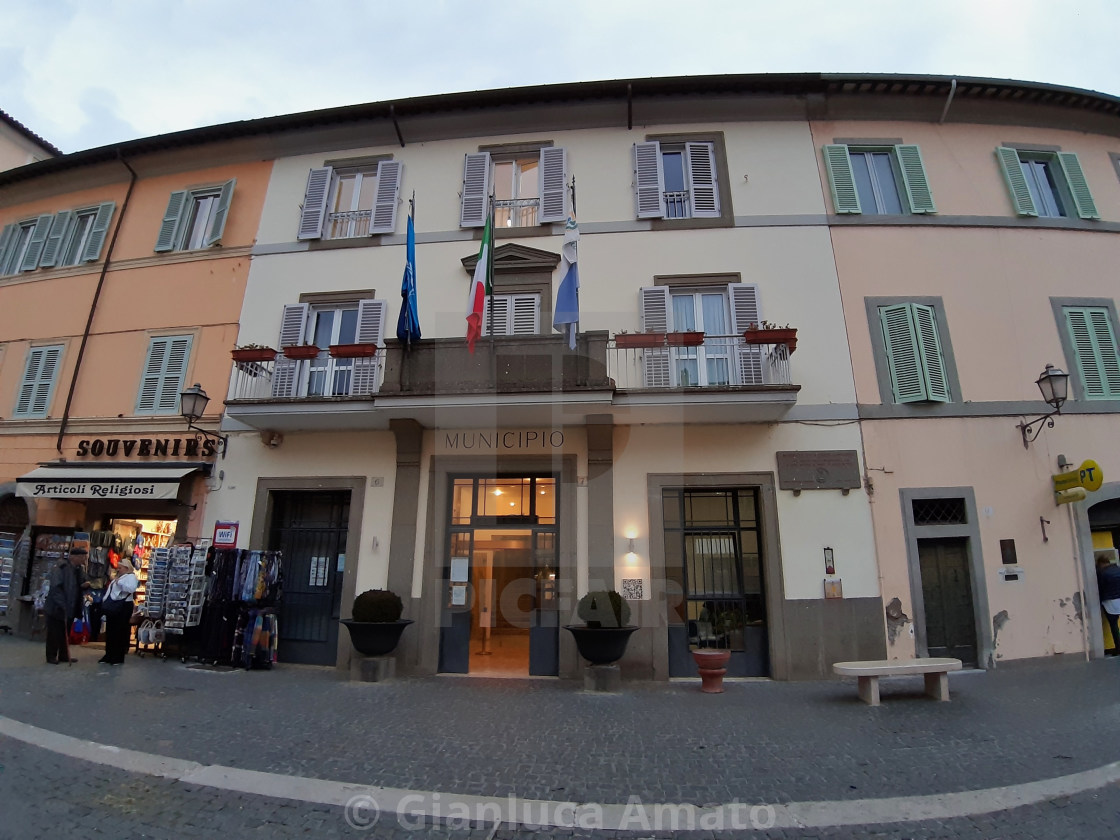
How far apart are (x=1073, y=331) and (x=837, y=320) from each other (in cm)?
414

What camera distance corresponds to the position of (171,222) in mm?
11766

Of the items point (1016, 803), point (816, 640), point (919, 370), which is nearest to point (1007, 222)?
point (919, 370)

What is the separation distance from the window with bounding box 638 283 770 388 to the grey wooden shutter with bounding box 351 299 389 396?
4.47 meters

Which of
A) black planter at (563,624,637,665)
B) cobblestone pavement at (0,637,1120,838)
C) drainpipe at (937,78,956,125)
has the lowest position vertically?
cobblestone pavement at (0,637,1120,838)

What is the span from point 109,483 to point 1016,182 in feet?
56.3

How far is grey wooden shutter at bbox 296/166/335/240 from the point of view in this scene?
35.7 feet

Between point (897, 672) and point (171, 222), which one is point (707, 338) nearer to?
point (897, 672)

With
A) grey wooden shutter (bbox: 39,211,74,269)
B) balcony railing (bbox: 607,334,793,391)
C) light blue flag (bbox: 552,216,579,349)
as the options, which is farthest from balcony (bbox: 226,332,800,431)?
grey wooden shutter (bbox: 39,211,74,269)

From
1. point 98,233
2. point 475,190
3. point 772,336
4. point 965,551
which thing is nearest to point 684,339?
point 772,336

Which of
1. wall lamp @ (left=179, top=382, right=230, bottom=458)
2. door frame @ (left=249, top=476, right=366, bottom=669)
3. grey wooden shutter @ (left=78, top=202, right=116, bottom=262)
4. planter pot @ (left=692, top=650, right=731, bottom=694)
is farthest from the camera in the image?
grey wooden shutter @ (left=78, top=202, right=116, bottom=262)

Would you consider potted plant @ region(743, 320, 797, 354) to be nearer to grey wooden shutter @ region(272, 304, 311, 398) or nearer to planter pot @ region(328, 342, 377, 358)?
planter pot @ region(328, 342, 377, 358)

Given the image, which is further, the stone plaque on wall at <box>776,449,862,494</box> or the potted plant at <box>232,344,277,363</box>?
the potted plant at <box>232,344,277,363</box>

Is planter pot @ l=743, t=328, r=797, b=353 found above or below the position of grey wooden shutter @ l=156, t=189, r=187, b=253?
below

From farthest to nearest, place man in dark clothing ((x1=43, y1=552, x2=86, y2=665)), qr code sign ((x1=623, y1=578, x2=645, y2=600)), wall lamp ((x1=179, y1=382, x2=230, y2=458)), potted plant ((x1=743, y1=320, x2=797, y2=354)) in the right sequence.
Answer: wall lamp ((x1=179, y1=382, x2=230, y2=458)) < qr code sign ((x1=623, y1=578, x2=645, y2=600)) < potted plant ((x1=743, y1=320, x2=797, y2=354)) < man in dark clothing ((x1=43, y1=552, x2=86, y2=665))
